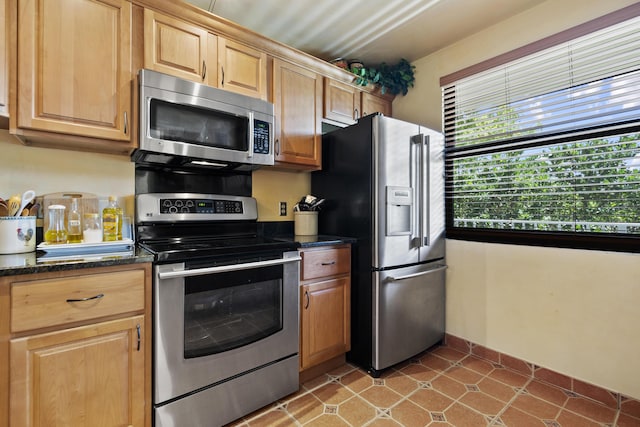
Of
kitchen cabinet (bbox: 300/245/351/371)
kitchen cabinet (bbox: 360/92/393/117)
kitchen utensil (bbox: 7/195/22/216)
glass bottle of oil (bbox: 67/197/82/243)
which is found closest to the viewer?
kitchen utensil (bbox: 7/195/22/216)

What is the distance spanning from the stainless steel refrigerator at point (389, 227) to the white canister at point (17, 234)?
174 centimetres

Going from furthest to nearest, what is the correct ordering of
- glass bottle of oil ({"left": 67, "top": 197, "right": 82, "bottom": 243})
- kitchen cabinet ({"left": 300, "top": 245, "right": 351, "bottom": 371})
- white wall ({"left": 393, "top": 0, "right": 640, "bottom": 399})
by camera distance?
kitchen cabinet ({"left": 300, "top": 245, "right": 351, "bottom": 371})
white wall ({"left": 393, "top": 0, "right": 640, "bottom": 399})
glass bottle of oil ({"left": 67, "top": 197, "right": 82, "bottom": 243})

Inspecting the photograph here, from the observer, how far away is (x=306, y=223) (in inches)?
92.3

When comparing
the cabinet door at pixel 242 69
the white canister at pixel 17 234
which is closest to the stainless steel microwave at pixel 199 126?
the cabinet door at pixel 242 69

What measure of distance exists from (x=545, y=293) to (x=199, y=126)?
242cm

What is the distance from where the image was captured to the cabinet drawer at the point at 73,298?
43.0 inches

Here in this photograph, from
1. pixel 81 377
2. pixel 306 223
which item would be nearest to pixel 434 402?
pixel 306 223

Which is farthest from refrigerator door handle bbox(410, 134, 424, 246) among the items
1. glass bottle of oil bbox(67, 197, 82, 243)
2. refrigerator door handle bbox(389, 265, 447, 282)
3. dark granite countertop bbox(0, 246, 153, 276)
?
glass bottle of oil bbox(67, 197, 82, 243)

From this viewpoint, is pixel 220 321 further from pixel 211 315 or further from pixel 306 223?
pixel 306 223

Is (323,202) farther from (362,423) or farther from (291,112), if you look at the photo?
(362,423)

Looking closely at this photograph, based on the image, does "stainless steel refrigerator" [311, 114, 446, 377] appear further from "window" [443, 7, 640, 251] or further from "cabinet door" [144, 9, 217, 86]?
"cabinet door" [144, 9, 217, 86]

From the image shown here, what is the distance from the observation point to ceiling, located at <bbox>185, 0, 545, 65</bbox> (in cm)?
198

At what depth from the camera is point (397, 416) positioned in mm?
1610

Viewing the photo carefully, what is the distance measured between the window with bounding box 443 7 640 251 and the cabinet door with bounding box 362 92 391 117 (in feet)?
1.81
